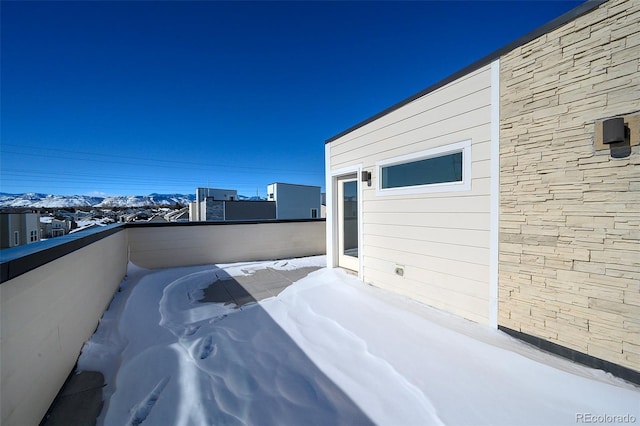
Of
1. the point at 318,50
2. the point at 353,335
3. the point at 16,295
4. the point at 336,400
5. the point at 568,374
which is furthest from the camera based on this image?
the point at 318,50

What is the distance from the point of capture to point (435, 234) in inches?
123

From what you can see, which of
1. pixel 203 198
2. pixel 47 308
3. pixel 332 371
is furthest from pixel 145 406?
pixel 203 198

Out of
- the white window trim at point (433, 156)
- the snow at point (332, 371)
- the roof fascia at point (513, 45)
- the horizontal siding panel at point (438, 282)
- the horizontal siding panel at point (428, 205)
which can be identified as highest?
the roof fascia at point (513, 45)

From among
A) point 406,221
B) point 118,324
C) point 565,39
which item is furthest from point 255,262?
point 565,39

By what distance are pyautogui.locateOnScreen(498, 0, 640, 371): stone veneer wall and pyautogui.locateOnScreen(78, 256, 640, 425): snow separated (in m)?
0.39

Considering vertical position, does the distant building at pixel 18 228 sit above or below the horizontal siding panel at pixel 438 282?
above

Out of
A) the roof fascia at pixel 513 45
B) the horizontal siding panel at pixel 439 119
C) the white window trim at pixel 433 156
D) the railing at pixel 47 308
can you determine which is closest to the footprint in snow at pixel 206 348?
the railing at pixel 47 308

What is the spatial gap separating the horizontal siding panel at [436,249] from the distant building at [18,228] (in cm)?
469

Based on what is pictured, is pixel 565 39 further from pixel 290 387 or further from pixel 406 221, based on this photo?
pixel 290 387

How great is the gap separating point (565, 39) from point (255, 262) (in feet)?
21.5

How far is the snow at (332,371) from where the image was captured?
156 cm

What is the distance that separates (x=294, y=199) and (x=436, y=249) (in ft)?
62.6

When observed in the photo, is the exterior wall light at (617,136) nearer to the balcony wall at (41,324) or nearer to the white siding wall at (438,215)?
the white siding wall at (438,215)

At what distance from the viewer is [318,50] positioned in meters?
7.96
